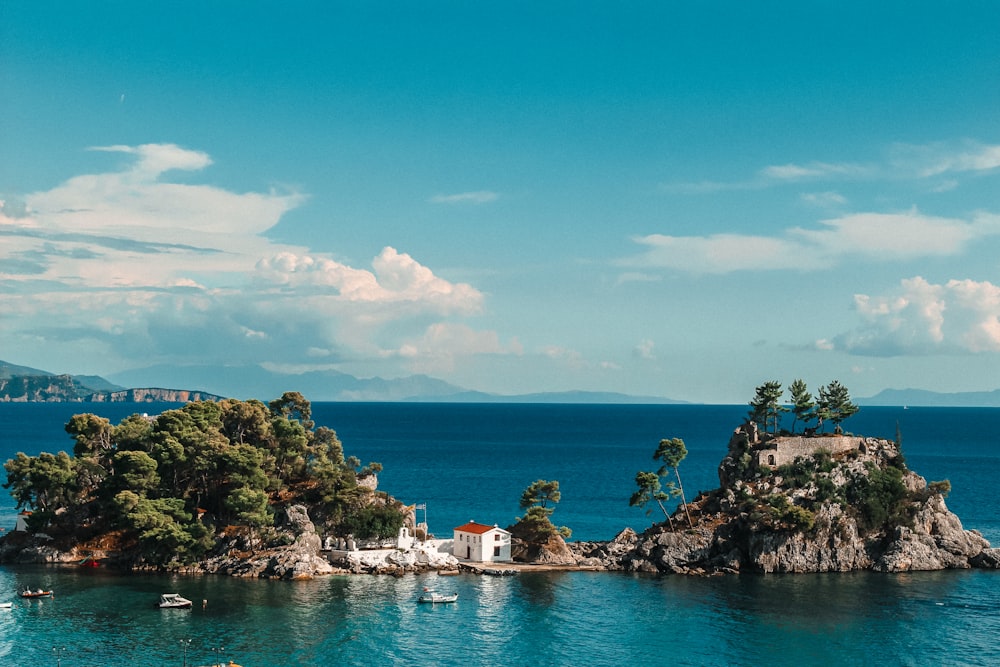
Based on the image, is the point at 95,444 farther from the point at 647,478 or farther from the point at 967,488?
the point at 967,488

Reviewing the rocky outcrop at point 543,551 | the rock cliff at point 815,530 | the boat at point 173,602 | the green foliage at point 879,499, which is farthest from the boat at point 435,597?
the green foliage at point 879,499

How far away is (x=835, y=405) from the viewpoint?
5256 inches

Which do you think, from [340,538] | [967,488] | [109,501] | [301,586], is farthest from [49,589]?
[967,488]

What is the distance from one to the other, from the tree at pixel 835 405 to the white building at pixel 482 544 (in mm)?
53355

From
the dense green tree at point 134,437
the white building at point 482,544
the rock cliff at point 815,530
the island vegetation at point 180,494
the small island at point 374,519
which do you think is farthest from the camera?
the dense green tree at point 134,437

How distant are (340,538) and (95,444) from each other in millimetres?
42677

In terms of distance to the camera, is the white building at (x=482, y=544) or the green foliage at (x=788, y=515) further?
the white building at (x=482, y=544)

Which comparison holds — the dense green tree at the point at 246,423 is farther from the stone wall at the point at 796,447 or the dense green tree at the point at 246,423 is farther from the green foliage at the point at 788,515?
the stone wall at the point at 796,447

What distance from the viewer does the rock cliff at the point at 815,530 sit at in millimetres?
111750

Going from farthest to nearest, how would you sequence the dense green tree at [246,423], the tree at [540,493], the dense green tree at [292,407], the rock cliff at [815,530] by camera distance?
the dense green tree at [292,407]
the dense green tree at [246,423]
the tree at [540,493]
the rock cliff at [815,530]

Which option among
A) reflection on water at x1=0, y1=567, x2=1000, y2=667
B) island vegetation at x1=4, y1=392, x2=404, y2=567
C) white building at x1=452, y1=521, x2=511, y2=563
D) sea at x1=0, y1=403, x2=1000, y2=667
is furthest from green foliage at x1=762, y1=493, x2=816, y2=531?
island vegetation at x1=4, y1=392, x2=404, y2=567

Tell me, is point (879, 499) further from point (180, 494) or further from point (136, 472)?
point (136, 472)

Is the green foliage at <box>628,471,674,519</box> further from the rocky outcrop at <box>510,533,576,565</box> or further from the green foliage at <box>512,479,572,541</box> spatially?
the rocky outcrop at <box>510,533,576,565</box>

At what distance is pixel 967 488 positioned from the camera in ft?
611
